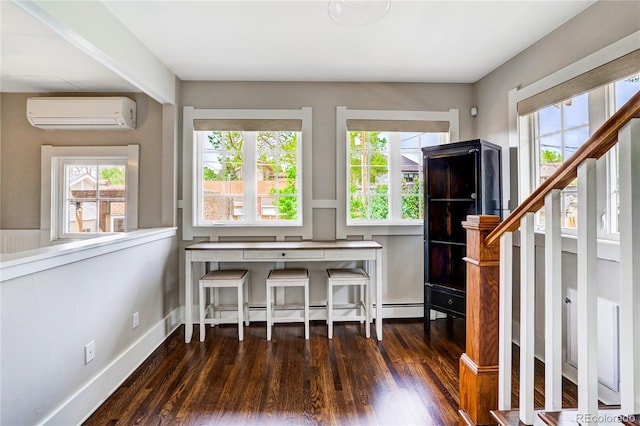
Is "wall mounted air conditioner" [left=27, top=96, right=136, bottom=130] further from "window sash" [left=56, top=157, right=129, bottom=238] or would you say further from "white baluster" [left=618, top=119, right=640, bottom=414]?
"white baluster" [left=618, top=119, right=640, bottom=414]

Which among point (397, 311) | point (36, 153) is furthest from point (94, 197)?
point (397, 311)

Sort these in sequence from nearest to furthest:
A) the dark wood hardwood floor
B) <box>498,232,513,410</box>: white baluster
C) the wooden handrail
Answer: the wooden handrail → <box>498,232,513,410</box>: white baluster → the dark wood hardwood floor

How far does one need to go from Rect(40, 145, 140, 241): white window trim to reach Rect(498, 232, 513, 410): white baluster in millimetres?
3136

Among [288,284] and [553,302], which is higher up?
[553,302]

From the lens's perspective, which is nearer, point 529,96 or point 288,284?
point 529,96

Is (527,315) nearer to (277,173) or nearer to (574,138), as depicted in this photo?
(574,138)

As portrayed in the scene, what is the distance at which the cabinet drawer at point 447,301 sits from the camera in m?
2.65

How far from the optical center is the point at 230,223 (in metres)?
3.17

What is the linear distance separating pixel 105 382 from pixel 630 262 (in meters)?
2.61

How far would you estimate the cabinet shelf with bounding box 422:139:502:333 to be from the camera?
2621mm

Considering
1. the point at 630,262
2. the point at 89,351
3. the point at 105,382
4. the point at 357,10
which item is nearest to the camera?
the point at 630,262

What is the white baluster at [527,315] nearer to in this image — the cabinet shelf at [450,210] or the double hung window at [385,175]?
the cabinet shelf at [450,210]

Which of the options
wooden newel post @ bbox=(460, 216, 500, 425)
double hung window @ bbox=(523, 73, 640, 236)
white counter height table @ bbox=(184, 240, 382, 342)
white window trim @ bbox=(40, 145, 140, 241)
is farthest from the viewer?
white window trim @ bbox=(40, 145, 140, 241)

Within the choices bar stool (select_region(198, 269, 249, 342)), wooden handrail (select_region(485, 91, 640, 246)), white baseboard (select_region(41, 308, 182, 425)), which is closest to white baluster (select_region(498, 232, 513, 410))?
wooden handrail (select_region(485, 91, 640, 246))
